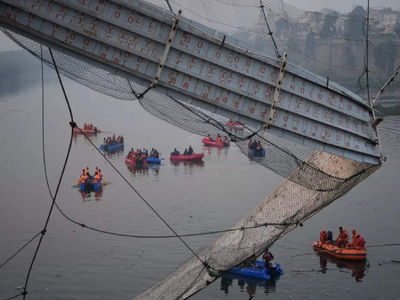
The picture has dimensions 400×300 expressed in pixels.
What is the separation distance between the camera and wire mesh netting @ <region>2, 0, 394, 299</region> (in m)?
11.6

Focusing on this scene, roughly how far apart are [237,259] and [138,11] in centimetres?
702

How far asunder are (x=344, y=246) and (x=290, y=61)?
13848mm

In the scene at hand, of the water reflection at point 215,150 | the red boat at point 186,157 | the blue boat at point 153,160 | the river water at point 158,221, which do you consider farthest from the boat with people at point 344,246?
the water reflection at point 215,150

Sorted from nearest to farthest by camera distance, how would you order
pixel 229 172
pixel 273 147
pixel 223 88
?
1. pixel 223 88
2. pixel 273 147
3. pixel 229 172

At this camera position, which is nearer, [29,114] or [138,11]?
[138,11]

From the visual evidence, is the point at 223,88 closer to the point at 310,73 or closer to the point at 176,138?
the point at 310,73

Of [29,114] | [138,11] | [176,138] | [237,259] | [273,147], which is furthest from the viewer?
[29,114]

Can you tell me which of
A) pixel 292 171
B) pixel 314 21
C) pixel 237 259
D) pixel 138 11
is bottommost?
pixel 237 259

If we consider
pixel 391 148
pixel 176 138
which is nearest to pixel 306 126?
pixel 391 148

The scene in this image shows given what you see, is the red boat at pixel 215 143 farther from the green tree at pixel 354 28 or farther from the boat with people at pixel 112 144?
the green tree at pixel 354 28

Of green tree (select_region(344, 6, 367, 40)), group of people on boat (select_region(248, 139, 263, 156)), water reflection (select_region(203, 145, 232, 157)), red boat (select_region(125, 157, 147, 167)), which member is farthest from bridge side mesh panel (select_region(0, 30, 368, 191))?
water reflection (select_region(203, 145, 232, 157))

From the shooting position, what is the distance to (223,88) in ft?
37.3

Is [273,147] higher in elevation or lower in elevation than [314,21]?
lower

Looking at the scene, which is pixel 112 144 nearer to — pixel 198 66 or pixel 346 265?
pixel 346 265
